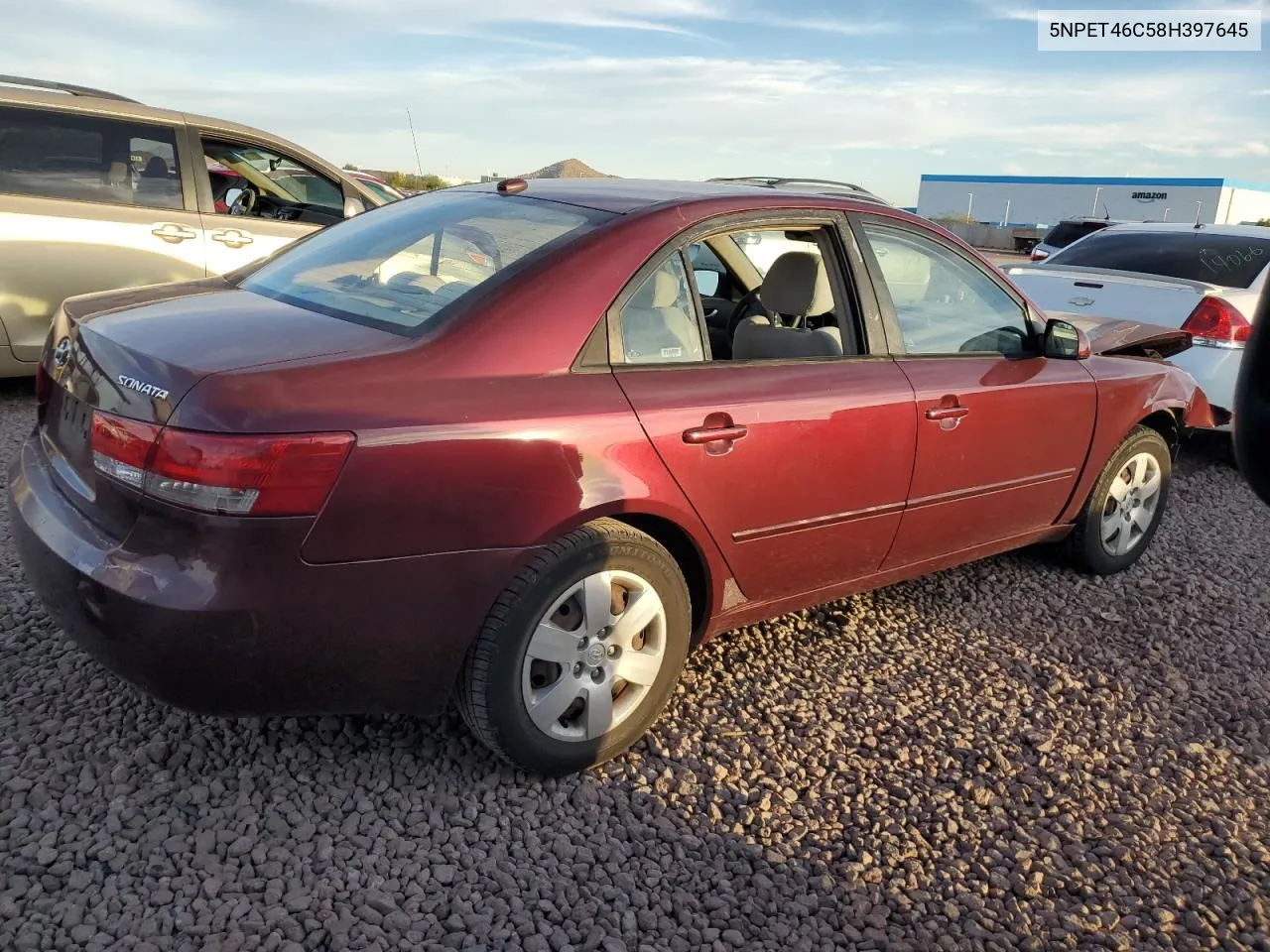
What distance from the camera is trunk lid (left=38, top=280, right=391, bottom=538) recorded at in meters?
2.28

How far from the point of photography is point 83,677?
3.08m

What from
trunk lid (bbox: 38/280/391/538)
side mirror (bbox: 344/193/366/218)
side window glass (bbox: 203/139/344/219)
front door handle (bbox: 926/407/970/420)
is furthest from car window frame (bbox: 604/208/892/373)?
side window glass (bbox: 203/139/344/219)

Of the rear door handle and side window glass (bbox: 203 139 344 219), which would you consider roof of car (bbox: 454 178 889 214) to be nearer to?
the rear door handle

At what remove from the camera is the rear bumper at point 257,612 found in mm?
2207

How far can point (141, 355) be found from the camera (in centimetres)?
238

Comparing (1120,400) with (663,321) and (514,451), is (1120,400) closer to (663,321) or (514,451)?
(663,321)

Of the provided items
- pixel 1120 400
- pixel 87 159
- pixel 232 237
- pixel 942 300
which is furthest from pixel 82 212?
pixel 1120 400

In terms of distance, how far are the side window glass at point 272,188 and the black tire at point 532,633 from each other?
5191mm

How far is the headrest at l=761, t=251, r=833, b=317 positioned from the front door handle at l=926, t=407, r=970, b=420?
498mm

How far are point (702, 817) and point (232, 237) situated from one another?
5247mm

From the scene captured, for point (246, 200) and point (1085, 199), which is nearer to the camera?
point (246, 200)

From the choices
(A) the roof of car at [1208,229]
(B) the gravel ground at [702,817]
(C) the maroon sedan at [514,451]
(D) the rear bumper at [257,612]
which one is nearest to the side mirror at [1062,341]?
(C) the maroon sedan at [514,451]

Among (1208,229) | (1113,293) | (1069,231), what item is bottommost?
(1069,231)

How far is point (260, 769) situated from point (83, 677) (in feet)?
2.56
